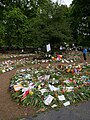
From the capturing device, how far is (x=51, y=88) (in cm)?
990

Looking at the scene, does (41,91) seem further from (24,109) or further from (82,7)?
(82,7)

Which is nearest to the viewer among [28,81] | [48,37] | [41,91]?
[41,91]

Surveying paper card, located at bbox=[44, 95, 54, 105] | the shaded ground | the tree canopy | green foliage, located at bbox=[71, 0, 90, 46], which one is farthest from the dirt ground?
green foliage, located at bbox=[71, 0, 90, 46]

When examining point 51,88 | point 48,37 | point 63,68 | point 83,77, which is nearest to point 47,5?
point 48,37

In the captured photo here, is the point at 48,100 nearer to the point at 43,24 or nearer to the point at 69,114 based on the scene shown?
the point at 69,114

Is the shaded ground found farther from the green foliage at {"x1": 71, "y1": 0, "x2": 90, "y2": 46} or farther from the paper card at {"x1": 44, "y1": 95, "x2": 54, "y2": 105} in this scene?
the green foliage at {"x1": 71, "y1": 0, "x2": 90, "y2": 46}

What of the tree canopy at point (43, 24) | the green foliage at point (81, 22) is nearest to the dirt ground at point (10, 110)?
the tree canopy at point (43, 24)

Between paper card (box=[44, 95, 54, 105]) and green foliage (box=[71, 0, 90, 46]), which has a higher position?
green foliage (box=[71, 0, 90, 46])

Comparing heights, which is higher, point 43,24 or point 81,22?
point 81,22

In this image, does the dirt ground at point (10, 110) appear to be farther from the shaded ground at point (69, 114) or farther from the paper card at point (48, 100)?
the paper card at point (48, 100)

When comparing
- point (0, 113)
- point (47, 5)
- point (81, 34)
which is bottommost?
point (0, 113)

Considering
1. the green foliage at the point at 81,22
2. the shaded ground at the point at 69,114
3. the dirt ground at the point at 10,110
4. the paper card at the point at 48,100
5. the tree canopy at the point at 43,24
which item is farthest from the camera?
the green foliage at the point at 81,22

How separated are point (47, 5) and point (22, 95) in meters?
14.4

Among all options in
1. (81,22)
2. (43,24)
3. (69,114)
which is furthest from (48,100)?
(81,22)
